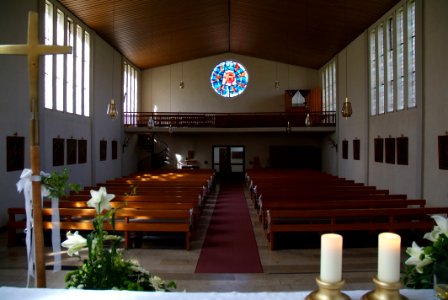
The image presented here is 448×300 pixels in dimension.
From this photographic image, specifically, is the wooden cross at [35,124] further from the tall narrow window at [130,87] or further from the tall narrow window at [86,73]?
the tall narrow window at [130,87]

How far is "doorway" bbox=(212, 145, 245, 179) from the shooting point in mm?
22219

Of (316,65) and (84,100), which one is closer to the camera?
(84,100)

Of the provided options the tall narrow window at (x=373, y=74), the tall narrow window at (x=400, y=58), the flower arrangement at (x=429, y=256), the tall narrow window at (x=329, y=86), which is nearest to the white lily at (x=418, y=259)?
the flower arrangement at (x=429, y=256)

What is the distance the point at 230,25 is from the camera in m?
17.0

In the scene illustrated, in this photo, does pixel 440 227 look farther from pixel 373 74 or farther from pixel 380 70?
pixel 373 74

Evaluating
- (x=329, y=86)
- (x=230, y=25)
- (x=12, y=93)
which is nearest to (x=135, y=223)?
(x=12, y=93)

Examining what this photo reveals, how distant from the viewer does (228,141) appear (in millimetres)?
22156

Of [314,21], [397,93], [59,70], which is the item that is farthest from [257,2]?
[59,70]

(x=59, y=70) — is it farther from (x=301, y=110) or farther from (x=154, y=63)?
(x=301, y=110)

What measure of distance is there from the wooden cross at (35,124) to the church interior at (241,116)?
0.06 ft

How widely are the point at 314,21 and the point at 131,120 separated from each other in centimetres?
1065

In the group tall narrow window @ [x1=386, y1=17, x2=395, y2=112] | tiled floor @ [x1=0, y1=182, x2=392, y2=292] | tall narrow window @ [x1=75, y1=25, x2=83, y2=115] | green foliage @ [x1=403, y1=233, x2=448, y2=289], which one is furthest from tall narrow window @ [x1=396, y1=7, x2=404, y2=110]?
green foliage @ [x1=403, y1=233, x2=448, y2=289]

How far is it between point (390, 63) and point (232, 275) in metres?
9.86

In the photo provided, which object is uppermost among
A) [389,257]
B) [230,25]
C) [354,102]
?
[230,25]
